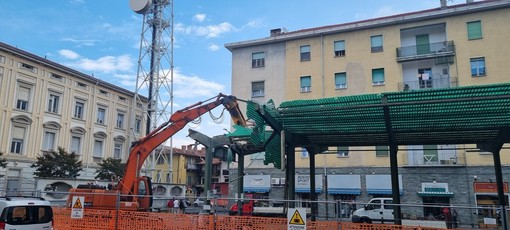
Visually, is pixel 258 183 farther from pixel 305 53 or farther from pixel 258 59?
pixel 305 53

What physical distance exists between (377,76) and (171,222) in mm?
25492

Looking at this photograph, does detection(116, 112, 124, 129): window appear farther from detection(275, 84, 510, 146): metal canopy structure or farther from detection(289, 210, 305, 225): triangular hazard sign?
detection(289, 210, 305, 225): triangular hazard sign

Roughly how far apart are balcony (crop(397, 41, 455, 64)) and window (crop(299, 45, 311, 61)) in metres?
7.57

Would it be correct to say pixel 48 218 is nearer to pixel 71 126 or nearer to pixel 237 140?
pixel 237 140

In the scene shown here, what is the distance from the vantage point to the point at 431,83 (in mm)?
32031

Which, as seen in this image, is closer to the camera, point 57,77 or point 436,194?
point 436,194

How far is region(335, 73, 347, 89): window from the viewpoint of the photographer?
34.4m

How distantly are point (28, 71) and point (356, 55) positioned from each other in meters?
28.5

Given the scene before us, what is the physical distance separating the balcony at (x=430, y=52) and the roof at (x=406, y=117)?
1886cm

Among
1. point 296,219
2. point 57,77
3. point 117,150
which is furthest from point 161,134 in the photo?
point 117,150

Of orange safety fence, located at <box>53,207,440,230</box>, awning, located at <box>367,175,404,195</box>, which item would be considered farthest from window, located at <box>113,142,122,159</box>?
orange safety fence, located at <box>53,207,440,230</box>

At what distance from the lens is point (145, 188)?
57.6 feet

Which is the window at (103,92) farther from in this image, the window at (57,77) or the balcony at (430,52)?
the balcony at (430,52)

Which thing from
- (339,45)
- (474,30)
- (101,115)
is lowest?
(101,115)
